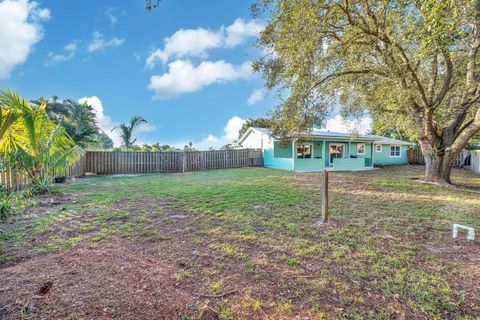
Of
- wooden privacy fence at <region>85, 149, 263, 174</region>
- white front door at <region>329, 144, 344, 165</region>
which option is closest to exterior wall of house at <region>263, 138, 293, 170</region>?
wooden privacy fence at <region>85, 149, 263, 174</region>

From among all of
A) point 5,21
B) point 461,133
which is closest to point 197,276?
point 5,21

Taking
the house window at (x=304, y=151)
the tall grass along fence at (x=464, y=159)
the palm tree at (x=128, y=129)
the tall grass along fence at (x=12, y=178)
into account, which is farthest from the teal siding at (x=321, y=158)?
the palm tree at (x=128, y=129)

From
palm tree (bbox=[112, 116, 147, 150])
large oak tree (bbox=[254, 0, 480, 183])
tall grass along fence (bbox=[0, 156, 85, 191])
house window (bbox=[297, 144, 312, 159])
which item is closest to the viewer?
large oak tree (bbox=[254, 0, 480, 183])

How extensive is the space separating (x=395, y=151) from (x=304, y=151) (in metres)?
12.1

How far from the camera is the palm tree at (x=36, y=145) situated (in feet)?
20.0

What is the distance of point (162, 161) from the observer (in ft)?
52.9

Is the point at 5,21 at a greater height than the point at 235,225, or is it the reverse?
the point at 5,21

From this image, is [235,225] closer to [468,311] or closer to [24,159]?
[468,311]

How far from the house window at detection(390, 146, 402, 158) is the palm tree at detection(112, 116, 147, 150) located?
2468 centimetres

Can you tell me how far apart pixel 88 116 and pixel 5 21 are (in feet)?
52.4

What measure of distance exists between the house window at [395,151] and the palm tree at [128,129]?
24.7 metres

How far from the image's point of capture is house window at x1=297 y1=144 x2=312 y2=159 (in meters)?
18.6

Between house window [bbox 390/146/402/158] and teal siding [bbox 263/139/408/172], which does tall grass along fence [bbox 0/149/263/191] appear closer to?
teal siding [bbox 263/139/408/172]

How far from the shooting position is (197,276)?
2.60 meters
